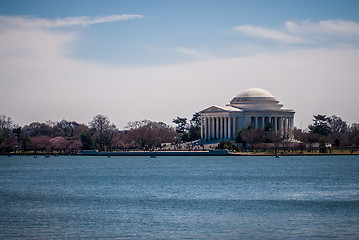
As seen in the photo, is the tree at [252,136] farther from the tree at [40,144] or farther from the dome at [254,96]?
the tree at [40,144]

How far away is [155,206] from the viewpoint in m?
52.2

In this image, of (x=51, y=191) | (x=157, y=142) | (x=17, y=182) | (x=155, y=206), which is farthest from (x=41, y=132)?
(x=155, y=206)

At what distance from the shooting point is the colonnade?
169750 mm

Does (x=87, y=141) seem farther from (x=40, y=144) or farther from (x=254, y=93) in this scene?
(x=254, y=93)

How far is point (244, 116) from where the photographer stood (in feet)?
563

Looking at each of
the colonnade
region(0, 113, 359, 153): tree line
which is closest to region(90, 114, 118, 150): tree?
region(0, 113, 359, 153): tree line

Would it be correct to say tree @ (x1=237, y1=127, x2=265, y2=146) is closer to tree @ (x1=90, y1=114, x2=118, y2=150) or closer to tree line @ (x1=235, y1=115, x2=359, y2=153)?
tree line @ (x1=235, y1=115, x2=359, y2=153)

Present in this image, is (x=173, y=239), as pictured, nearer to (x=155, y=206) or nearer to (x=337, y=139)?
(x=155, y=206)

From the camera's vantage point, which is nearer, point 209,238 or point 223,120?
point 209,238

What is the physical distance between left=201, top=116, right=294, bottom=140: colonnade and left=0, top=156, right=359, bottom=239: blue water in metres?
85.3

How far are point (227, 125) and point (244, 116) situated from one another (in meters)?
4.92

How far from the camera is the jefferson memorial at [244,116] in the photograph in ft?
559

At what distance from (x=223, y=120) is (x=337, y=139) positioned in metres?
33.4

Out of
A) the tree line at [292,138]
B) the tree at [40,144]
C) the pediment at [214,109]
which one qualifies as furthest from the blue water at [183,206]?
the pediment at [214,109]
